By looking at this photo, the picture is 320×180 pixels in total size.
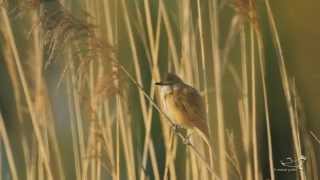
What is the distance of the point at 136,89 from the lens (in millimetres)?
1651

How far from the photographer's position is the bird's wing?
1562 mm

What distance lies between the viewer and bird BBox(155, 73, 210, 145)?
156cm

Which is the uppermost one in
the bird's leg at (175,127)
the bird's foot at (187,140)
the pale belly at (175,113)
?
the pale belly at (175,113)

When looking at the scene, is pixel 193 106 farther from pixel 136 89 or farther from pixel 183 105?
pixel 136 89

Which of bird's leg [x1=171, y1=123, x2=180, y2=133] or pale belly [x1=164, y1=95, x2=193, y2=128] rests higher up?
pale belly [x1=164, y1=95, x2=193, y2=128]

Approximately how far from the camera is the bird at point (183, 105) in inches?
61.4

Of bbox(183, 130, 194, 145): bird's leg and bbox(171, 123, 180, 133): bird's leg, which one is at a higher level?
bbox(171, 123, 180, 133): bird's leg

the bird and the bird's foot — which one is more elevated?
the bird

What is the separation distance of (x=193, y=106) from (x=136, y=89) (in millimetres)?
184

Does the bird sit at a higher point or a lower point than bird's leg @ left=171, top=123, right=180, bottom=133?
higher

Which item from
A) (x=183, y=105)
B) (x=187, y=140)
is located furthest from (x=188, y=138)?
(x=183, y=105)

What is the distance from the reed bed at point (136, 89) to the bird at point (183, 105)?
0.09ft

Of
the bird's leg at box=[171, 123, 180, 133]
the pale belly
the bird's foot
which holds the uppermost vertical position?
the pale belly

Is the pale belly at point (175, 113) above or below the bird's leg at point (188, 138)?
above
